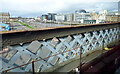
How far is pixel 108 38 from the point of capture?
685cm

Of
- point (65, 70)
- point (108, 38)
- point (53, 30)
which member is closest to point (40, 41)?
point (53, 30)

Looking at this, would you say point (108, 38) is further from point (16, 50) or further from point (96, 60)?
point (16, 50)

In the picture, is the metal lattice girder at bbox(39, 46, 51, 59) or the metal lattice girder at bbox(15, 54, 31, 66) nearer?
the metal lattice girder at bbox(15, 54, 31, 66)

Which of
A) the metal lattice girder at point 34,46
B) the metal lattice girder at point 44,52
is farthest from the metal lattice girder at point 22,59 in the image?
the metal lattice girder at point 44,52

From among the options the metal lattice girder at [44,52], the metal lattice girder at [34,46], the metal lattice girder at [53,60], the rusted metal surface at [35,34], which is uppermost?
the rusted metal surface at [35,34]

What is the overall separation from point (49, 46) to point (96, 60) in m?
2.35

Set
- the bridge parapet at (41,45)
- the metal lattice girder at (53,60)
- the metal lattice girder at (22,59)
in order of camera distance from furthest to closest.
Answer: the metal lattice girder at (53,60) → the metal lattice girder at (22,59) → the bridge parapet at (41,45)

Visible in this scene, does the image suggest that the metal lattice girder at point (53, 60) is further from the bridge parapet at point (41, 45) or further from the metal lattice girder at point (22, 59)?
the metal lattice girder at point (22, 59)

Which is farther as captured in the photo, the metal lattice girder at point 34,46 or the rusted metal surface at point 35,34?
the metal lattice girder at point 34,46

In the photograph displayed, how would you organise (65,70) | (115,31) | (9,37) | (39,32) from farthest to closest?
(115,31)
(65,70)
(39,32)
(9,37)

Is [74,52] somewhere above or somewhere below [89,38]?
A: below

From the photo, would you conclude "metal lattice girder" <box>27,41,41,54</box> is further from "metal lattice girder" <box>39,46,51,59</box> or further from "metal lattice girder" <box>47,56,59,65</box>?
Result: "metal lattice girder" <box>47,56,59,65</box>

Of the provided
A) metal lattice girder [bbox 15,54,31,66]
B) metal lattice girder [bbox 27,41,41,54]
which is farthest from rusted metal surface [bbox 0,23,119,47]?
metal lattice girder [bbox 15,54,31,66]

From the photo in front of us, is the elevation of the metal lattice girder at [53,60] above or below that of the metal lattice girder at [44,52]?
below
